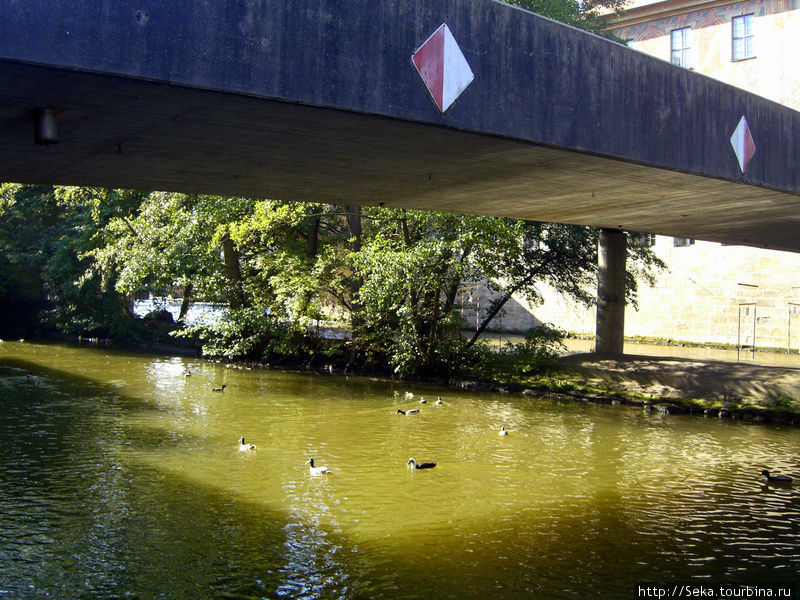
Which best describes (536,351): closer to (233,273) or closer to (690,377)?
(690,377)

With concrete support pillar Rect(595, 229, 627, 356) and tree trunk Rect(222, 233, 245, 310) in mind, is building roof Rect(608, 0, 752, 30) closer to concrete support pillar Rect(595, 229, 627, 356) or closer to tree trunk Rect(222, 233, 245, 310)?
concrete support pillar Rect(595, 229, 627, 356)

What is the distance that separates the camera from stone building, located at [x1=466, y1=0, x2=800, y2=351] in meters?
27.9

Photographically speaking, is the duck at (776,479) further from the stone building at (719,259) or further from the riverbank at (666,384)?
the stone building at (719,259)

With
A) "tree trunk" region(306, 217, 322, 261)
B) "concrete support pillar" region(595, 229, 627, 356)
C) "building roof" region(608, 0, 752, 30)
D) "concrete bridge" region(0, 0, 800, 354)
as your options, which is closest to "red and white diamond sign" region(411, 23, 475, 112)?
"concrete bridge" region(0, 0, 800, 354)

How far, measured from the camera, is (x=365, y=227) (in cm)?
2167

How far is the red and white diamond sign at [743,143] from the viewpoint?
34.7ft

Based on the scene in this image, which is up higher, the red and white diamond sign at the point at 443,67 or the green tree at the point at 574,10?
the green tree at the point at 574,10

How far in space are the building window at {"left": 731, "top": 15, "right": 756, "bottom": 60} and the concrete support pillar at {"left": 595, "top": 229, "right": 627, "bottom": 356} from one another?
19237mm

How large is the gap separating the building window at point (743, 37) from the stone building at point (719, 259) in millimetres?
42

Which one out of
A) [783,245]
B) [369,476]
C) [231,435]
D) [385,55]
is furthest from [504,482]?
[783,245]

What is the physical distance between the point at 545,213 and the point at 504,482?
5822 millimetres

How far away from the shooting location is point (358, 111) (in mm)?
6574

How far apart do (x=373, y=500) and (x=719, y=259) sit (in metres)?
24.2

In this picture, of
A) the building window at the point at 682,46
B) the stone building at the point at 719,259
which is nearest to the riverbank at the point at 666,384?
the stone building at the point at 719,259
